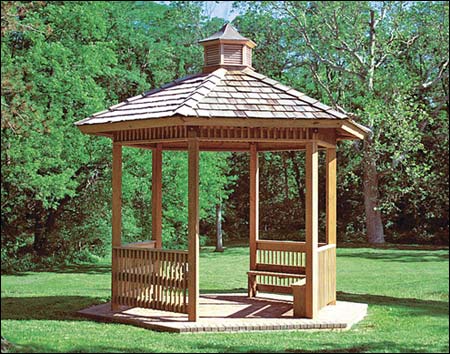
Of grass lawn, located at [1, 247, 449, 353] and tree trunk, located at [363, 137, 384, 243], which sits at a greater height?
tree trunk, located at [363, 137, 384, 243]

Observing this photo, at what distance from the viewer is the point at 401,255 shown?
20.3m

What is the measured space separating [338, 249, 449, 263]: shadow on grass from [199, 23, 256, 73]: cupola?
36.0ft

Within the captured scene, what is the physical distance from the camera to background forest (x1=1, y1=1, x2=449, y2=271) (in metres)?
15.3

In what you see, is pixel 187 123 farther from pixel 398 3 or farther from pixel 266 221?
pixel 266 221

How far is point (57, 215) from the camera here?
18062 millimetres

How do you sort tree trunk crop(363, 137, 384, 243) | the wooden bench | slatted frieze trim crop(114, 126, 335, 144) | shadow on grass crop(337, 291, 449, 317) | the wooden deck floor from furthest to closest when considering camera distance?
tree trunk crop(363, 137, 384, 243) → shadow on grass crop(337, 291, 449, 317) → the wooden bench → slatted frieze trim crop(114, 126, 335, 144) → the wooden deck floor

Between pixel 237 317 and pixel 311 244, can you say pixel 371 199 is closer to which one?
pixel 311 244

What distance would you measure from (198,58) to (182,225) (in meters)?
6.71

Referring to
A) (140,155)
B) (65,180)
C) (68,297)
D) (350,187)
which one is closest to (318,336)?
(68,297)

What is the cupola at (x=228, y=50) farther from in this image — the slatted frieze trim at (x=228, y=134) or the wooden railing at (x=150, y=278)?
the wooden railing at (x=150, y=278)

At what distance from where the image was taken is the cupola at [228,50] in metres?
9.86

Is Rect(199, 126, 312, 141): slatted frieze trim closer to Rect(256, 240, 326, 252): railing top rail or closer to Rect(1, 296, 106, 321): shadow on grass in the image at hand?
Rect(256, 240, 326, 252): railing top rail

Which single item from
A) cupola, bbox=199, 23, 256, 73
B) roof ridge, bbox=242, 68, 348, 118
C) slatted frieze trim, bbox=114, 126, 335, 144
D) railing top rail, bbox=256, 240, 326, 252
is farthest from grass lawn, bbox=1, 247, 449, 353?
cupola, bbox=199, 23, 256, 73

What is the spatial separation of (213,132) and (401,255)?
44.4 ft
